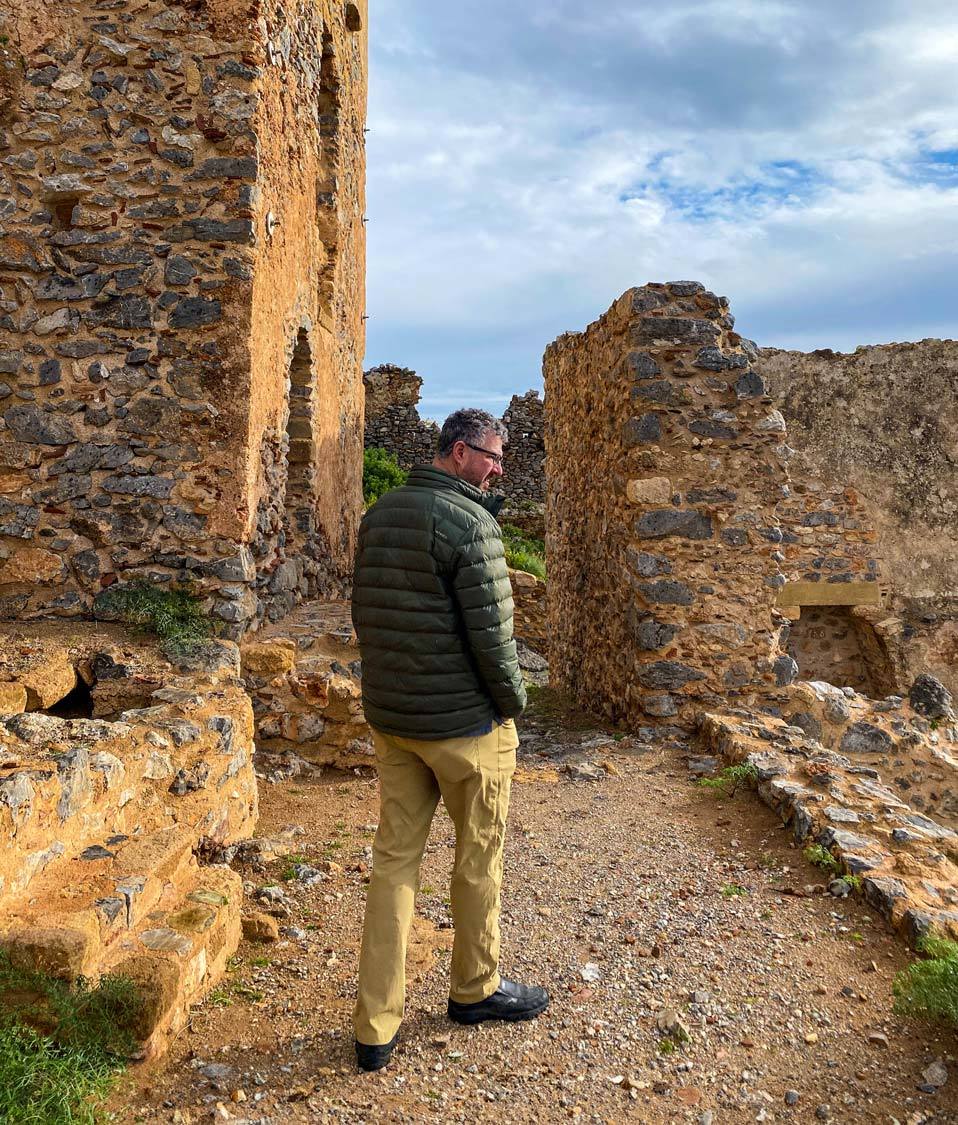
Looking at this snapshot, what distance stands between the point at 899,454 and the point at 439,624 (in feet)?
31.3

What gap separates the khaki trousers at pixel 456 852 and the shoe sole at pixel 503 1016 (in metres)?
0.05

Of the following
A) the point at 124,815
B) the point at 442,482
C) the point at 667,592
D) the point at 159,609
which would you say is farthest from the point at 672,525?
the point at 124,815

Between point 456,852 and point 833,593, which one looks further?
point 833,593

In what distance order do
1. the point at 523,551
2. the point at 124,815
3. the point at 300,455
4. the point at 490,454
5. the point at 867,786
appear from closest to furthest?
the point at 490,454, the point at 124,815, the point at 867,786, the point at 300,455, the point at 523,551

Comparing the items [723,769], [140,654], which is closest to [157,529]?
[140,654]

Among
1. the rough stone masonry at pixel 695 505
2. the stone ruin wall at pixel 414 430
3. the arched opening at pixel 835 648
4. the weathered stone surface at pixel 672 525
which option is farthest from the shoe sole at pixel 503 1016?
the stone ruin wall at pixel 414 430

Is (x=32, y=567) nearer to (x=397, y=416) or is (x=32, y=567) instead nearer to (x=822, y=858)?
(x=822, y=858)

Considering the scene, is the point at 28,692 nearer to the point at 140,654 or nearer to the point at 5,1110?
the point at 140,654

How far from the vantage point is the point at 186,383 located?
5.00 m

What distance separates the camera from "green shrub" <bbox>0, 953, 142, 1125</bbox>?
6.70 feet

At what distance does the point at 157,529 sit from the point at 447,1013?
3.25 meters

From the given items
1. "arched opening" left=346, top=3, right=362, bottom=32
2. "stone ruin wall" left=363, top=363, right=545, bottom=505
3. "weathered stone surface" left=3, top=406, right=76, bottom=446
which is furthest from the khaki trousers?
"stone ruin wall" left=363, top=363, right=545, bottom=505

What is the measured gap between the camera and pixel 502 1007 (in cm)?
270

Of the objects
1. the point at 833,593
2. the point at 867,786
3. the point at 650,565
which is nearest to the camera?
the point at 867,786
